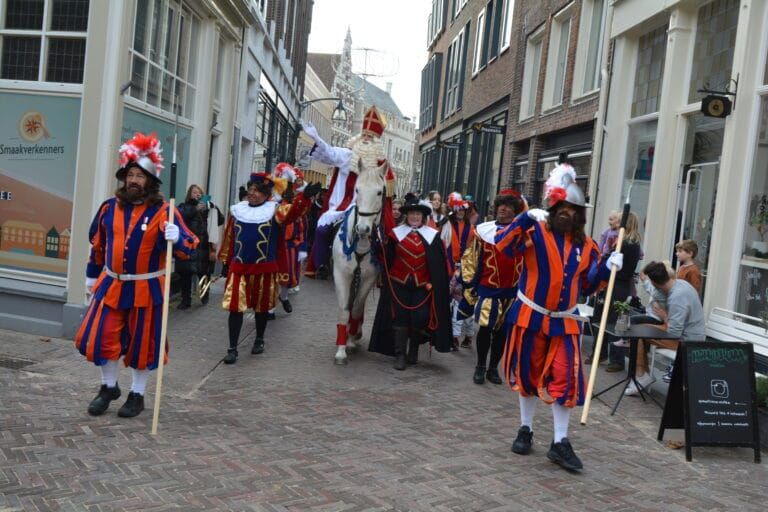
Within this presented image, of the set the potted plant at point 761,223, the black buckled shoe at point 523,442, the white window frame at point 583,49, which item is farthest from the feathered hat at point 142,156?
the white window frame at point 583,49

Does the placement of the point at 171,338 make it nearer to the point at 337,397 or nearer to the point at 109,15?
the point at 337,397

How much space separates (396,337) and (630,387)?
2.29 m

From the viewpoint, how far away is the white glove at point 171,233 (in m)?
5.25

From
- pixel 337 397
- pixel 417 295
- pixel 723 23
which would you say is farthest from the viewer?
pixel 723 23

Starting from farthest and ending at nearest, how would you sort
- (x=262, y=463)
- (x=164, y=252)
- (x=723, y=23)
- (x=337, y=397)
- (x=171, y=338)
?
(x=723, y=23) → (x=171, y=338) → (x=337, y=397) → (x=164, y=252) → (x=262, y=463)

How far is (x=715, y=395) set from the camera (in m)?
5.86

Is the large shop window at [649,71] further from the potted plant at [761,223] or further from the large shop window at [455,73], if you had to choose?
the large shop window at [455,73]

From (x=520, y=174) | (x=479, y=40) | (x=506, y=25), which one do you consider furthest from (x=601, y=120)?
(x=479, y=40)

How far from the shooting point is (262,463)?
484cm

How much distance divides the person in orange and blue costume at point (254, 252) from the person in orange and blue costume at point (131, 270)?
6.54 ft

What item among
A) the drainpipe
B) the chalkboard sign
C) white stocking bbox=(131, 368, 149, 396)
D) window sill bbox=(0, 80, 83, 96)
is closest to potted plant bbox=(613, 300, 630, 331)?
the chalkboard sign

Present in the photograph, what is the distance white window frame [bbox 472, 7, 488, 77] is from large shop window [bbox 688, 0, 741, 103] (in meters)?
13.6

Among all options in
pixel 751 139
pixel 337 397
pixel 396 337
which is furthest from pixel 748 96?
pixel 337 397

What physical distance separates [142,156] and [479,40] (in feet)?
65.4
